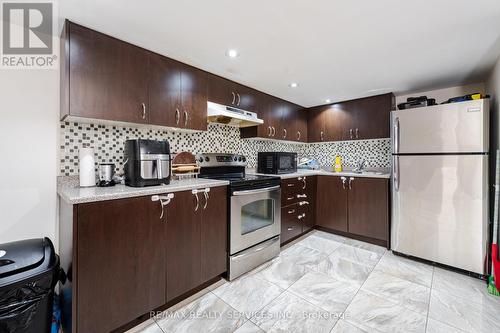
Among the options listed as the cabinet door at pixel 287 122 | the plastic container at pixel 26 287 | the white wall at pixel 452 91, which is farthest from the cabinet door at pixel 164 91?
the white wall at pixel 452 91

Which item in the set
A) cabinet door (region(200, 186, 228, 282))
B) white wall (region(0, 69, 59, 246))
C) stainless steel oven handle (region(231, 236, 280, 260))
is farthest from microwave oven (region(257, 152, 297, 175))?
white wall (region(0, 69, 59, 246))

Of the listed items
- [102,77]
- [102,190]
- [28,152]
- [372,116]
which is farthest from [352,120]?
[28,152]

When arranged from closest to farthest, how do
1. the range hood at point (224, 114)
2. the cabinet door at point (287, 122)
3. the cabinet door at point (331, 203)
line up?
the range hood at point (224, 114), the cabinet door at point (331, 203), the cabinet door at point (287, 122)

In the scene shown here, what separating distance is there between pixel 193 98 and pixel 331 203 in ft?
8.11

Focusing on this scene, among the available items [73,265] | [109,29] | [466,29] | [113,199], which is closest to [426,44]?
[466,29]

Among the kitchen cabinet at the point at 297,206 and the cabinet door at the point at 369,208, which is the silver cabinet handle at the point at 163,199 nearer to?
the kitchen cabinet at the point at 297,206

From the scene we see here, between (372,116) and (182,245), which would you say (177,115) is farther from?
(372,116)

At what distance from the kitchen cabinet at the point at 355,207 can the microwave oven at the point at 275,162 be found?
58cm

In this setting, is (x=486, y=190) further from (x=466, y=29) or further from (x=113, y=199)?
(x=113, y=199)

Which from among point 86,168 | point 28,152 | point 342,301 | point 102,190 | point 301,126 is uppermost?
point 301,126

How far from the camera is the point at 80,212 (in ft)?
3.98

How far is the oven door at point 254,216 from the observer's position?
6.80 ft

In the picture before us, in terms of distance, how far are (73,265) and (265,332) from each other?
4.14 ft

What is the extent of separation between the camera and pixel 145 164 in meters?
1.62
